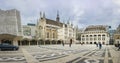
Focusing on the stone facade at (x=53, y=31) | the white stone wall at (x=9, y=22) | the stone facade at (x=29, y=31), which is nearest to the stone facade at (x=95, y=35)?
the stone facade at (x=53, y=31)

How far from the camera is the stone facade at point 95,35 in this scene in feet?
537

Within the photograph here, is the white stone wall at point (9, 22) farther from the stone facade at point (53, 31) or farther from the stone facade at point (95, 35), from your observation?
the stone facade at point (95, 35)

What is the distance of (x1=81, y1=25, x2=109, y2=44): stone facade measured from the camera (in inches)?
6447

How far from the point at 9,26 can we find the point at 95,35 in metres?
112

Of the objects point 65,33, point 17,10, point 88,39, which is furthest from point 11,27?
point 88,39

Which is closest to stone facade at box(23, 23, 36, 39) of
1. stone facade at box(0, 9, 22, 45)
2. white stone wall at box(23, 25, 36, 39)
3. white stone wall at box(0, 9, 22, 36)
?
white stone wall at box(23, 25, 36, 39)

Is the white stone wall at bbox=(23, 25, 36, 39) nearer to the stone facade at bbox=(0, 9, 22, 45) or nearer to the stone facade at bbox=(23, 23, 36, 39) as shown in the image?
the stone facade at bbox=(23, 23, 36, 39)

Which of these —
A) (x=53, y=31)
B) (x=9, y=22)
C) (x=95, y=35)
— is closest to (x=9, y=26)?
(x=9, y=22)

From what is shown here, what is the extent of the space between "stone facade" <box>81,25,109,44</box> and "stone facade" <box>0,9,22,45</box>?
4162 inches

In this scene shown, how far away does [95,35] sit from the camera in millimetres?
168500

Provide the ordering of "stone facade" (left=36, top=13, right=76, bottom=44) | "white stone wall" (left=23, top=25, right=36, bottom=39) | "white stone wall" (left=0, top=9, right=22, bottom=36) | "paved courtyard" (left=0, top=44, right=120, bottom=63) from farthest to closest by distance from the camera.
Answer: "stone facade" (left=36, top=13, right=76, bottom=44) → "white stone wall" (left=23, top=25, right=36, bottom=39) → "white stone wall" (left=0, top=9, right=22, bottom=36) → "paved courtyard" (left=0, top=44, right=120, bottom=63)

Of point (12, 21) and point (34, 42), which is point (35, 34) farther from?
point (12, 21)

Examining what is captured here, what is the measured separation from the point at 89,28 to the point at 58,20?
27.4 meters

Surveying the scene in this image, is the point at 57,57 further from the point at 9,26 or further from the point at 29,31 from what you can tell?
the point at 29,31
